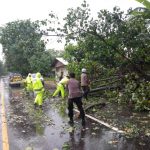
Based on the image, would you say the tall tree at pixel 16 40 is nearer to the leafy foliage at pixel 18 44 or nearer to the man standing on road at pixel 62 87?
the leafy foliage at pixel 18 44

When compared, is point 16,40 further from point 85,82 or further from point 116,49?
point 116,49

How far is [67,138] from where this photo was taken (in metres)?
9.62


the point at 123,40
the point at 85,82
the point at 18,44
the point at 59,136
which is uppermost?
the point at 18,44

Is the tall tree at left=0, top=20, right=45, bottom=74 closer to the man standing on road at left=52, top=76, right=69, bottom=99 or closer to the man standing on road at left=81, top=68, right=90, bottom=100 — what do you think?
the man standing on road at left=52, top=76, right=69, bottom=99

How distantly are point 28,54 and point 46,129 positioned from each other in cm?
4438

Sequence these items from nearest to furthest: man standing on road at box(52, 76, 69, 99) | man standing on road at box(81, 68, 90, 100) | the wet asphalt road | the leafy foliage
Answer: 1. the wet asphalt road
2. man standing on road at box(52, 76, 69, 99)
3. man standing on road at box(81, 68, 90, 100)
4. the leafy foliage

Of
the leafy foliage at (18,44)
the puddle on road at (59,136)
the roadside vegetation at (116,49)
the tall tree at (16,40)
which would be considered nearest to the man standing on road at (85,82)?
the roadside vegetation at (116,49)

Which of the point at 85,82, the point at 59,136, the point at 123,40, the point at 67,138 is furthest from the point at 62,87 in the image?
the point at 67,138

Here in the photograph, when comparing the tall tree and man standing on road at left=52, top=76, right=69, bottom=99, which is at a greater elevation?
the tall tree

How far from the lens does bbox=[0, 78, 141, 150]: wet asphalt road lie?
8664 mm

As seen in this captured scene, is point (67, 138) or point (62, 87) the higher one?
point (62, 87)

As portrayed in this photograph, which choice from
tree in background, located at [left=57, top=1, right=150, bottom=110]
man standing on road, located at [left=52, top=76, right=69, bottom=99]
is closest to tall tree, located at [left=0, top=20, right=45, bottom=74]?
man standing on road, located at [left=52, top=76, right=69, bottom=99]

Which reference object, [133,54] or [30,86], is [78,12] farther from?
[30,86]

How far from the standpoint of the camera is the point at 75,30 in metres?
14.9
